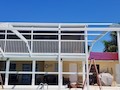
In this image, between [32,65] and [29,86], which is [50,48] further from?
[29,86]

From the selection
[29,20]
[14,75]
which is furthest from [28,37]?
[14,75]

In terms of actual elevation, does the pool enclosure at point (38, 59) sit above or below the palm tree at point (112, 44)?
below

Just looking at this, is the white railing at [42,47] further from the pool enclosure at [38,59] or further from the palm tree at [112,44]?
the palm tree at [112,44]

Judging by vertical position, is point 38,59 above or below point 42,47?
below

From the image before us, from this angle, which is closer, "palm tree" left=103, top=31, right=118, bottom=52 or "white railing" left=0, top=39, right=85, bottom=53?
"white railing" left=0, top=39, right=85, bottom=53

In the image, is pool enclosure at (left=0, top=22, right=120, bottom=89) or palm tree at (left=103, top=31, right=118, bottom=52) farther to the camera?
palm tree at (left=103, top=31, right=118, bottom=52)

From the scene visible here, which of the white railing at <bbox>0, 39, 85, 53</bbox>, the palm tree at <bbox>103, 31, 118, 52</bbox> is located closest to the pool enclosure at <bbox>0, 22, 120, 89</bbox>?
the white railing at <bbox>0, 39, 85, 53</bbox>

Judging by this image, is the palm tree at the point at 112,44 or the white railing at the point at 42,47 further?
the palm tree at the point at 112,44

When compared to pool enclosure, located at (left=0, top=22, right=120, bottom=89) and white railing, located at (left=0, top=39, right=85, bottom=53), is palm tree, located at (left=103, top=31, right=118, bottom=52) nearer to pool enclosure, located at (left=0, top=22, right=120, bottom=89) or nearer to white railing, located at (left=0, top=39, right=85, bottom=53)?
pool enclosure, located at (left=0, top=22, right=120, bottom=89)

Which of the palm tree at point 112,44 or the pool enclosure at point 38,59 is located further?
the palm tree at point 112,44

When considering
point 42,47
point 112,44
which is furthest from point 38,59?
point 112,44

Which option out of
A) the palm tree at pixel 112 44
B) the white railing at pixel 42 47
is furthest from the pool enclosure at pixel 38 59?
the palm tree at pixel 112 44

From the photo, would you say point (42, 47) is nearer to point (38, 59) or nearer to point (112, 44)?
point (38, 59)

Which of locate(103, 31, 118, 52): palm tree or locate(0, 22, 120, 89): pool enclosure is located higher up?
locate(103, 31, 118, 52): palm tree
